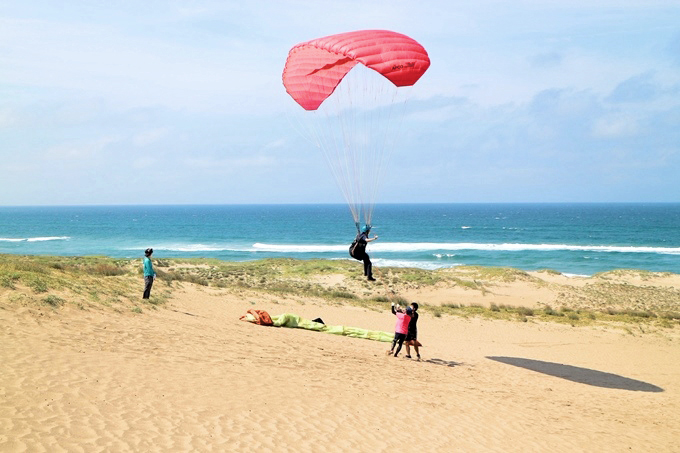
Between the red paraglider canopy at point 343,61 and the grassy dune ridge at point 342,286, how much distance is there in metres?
7.42

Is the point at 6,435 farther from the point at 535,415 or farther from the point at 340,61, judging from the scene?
the point at 340,61

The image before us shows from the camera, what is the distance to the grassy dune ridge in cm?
1441

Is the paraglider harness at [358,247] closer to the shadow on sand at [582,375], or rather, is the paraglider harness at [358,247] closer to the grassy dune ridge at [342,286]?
the shadow on sand at [582,375]

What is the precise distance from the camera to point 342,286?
31688mm

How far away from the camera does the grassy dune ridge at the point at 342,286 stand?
14.4 meters

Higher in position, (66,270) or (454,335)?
(66,270)

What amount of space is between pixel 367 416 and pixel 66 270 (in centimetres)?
1396

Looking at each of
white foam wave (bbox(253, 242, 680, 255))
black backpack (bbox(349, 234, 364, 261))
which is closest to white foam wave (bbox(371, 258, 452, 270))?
white foam wave (bbox(253, 242, 680, 255))

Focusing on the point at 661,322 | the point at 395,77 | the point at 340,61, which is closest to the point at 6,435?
the point at 395,77

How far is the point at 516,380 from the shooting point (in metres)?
13.0

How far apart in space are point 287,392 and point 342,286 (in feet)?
74.2

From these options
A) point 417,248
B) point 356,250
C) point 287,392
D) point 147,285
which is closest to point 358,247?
point 356,250

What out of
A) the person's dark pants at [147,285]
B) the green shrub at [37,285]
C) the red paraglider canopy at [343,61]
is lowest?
the person's dark pants at [147,285]

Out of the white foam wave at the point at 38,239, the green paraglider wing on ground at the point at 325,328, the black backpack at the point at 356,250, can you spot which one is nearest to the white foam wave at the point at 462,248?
the white foam wave at the point at 38,239
